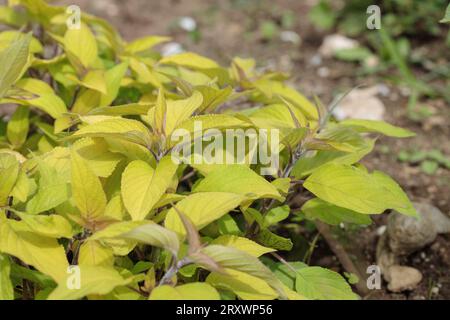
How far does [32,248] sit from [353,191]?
0.83 metres

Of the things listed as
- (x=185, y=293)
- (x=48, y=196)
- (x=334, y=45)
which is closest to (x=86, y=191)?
(x=48, y=196)

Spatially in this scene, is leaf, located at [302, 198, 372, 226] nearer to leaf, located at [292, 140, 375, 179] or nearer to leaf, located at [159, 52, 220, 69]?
leaf, located at [292, 140, 375, 179]

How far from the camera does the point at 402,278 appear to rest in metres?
2.12

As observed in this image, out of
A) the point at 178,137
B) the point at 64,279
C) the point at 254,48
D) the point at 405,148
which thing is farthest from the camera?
the point at 254,48

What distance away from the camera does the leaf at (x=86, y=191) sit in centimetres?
147

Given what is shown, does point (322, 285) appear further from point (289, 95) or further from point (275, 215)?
point (289, 95)

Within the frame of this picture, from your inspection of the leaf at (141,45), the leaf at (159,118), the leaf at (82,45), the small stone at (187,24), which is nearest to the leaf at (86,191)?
the leaf at (159,118)

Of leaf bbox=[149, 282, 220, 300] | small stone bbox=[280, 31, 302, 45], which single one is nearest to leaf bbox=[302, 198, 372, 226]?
leaf bbox=[149, 282, 220, 300]

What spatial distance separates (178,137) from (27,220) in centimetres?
42

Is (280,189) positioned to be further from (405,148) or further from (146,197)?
(405,148)

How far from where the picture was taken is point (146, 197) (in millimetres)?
1492

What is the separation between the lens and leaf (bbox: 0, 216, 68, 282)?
141 centimetres

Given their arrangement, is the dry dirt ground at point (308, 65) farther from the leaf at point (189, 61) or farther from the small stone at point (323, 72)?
the leaf at point (189, 61)
